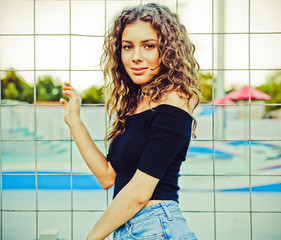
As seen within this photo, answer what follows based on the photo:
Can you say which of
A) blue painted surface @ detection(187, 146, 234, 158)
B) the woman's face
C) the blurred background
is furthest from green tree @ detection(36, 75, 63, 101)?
the woman's face

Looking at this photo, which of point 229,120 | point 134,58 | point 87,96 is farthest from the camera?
point 229,120

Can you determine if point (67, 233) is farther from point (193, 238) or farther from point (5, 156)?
point (5, 156)

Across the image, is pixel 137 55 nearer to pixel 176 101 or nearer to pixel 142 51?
pixel 142 51

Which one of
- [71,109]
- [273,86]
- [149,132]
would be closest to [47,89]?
[273,86]

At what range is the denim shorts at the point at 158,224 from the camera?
3.06 feet

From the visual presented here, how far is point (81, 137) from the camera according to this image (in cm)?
114

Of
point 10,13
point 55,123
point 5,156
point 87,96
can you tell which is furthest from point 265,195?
point 55,123

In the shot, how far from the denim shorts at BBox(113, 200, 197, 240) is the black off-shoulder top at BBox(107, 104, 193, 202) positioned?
35mm

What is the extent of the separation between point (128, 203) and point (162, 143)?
20cm

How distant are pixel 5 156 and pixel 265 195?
972cm

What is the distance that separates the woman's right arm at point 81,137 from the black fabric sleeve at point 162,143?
30 cm

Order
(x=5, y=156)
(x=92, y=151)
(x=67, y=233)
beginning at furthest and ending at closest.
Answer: (x=5, y=156) < (x=67, y=233) < (x=92, y=151)

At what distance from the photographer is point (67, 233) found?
13.7ft

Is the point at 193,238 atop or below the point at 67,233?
atop
